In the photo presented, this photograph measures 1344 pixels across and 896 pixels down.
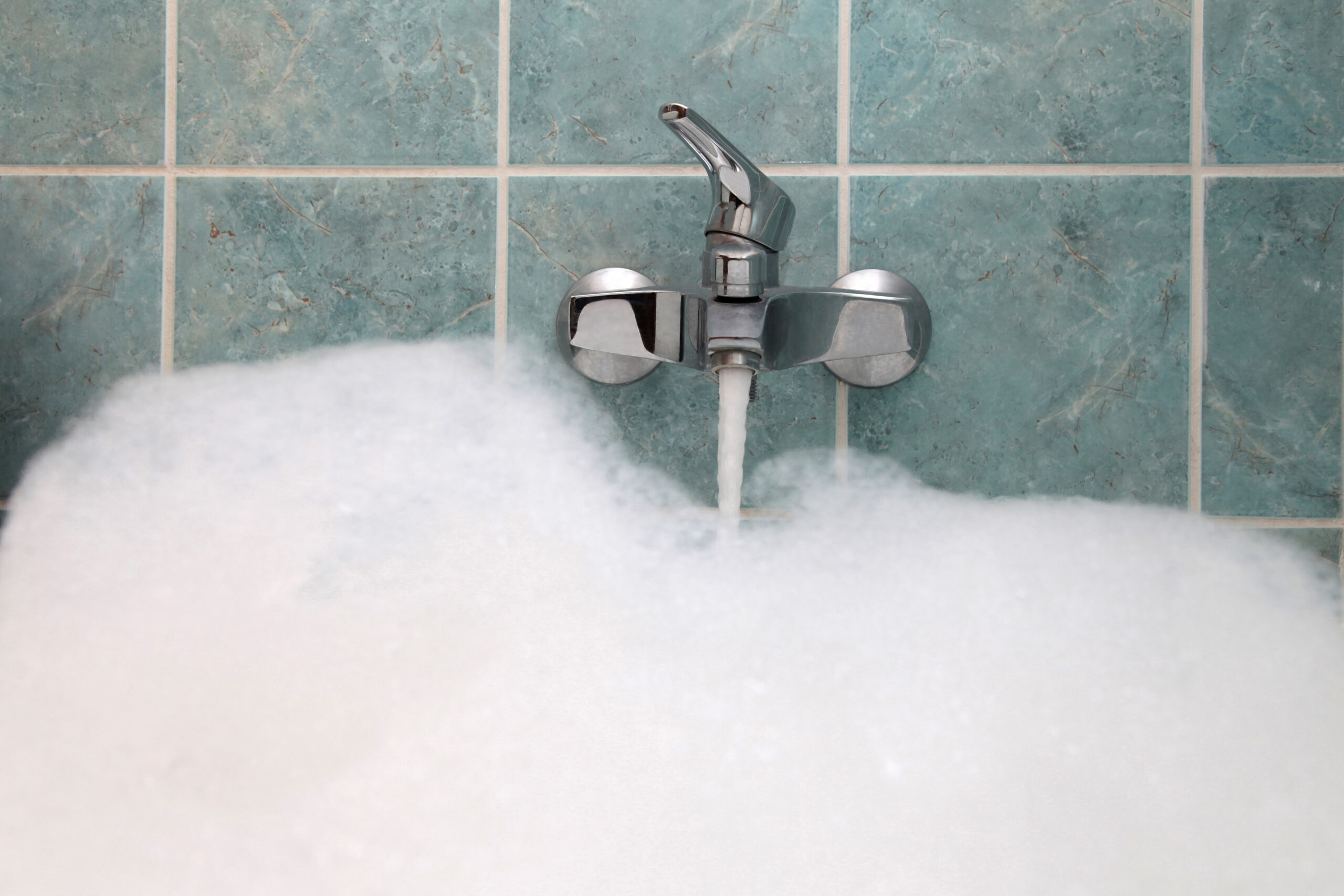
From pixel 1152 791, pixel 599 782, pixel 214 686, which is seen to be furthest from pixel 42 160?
pixel 1152 791

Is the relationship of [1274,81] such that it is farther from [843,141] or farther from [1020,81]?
[843,141]

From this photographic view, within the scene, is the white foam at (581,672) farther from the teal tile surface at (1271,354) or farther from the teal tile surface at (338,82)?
the teal tile surface at (338,82)

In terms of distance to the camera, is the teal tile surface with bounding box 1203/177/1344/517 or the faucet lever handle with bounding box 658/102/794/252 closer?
the faucet lever handle with bounding box 658/102/794/252

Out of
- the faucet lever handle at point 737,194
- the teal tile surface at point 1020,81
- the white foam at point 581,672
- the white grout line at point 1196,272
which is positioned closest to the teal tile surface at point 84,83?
the white foam at point 581,672

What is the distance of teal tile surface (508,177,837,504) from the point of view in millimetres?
710

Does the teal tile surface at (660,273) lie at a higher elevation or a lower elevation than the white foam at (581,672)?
higher

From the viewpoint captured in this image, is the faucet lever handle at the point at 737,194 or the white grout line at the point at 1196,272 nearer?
the faucet lever handle at the point at 737,194

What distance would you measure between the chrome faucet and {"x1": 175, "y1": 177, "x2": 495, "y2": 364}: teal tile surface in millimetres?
113

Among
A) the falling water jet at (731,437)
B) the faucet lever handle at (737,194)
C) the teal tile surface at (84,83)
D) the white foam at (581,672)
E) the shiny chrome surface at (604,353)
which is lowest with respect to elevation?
the white foam at (581,672)

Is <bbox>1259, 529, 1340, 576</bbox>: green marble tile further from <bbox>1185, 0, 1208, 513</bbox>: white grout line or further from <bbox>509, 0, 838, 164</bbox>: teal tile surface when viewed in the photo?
<bbox>509, 0, 838, 164</bbox>: teal tile surface

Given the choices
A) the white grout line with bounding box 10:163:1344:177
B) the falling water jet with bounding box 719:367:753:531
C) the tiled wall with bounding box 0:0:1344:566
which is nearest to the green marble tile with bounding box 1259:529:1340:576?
the tiled wall with bounding box 0:0:1344:566

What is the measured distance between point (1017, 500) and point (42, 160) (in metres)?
0.78

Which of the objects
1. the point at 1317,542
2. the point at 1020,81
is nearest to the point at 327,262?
the point at 1020,81

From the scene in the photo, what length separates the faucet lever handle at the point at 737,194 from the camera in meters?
0.60
